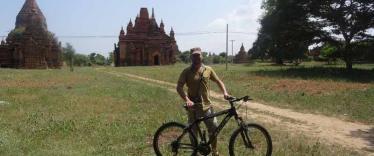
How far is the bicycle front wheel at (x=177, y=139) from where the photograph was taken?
816 cm

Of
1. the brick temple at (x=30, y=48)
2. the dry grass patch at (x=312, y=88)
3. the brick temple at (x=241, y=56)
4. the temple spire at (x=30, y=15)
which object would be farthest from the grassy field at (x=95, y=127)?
the brick temple at (x=241, y=56)

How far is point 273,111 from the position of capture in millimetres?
16078

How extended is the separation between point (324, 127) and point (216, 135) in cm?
539

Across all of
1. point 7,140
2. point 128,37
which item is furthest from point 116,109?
point 128,37

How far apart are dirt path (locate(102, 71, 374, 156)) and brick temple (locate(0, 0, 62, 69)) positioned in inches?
2141

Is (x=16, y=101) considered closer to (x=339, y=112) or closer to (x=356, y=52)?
(x=339, y=112)

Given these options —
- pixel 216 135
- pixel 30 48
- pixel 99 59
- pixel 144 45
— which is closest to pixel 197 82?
pixel 216 135

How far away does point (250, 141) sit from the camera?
26.3 ft

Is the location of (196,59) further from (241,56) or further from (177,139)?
(241,56)

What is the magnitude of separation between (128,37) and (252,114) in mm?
66275

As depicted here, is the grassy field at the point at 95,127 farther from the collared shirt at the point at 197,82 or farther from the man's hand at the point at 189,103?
the man's hand at the point at 189,103

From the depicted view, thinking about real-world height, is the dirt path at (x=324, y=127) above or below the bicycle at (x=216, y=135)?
below

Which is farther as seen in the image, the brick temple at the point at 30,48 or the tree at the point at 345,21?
the brick temple at the point at 30,48

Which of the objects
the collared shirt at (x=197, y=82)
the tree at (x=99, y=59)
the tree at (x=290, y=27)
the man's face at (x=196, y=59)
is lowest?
the tree at (x=99, y=59)
